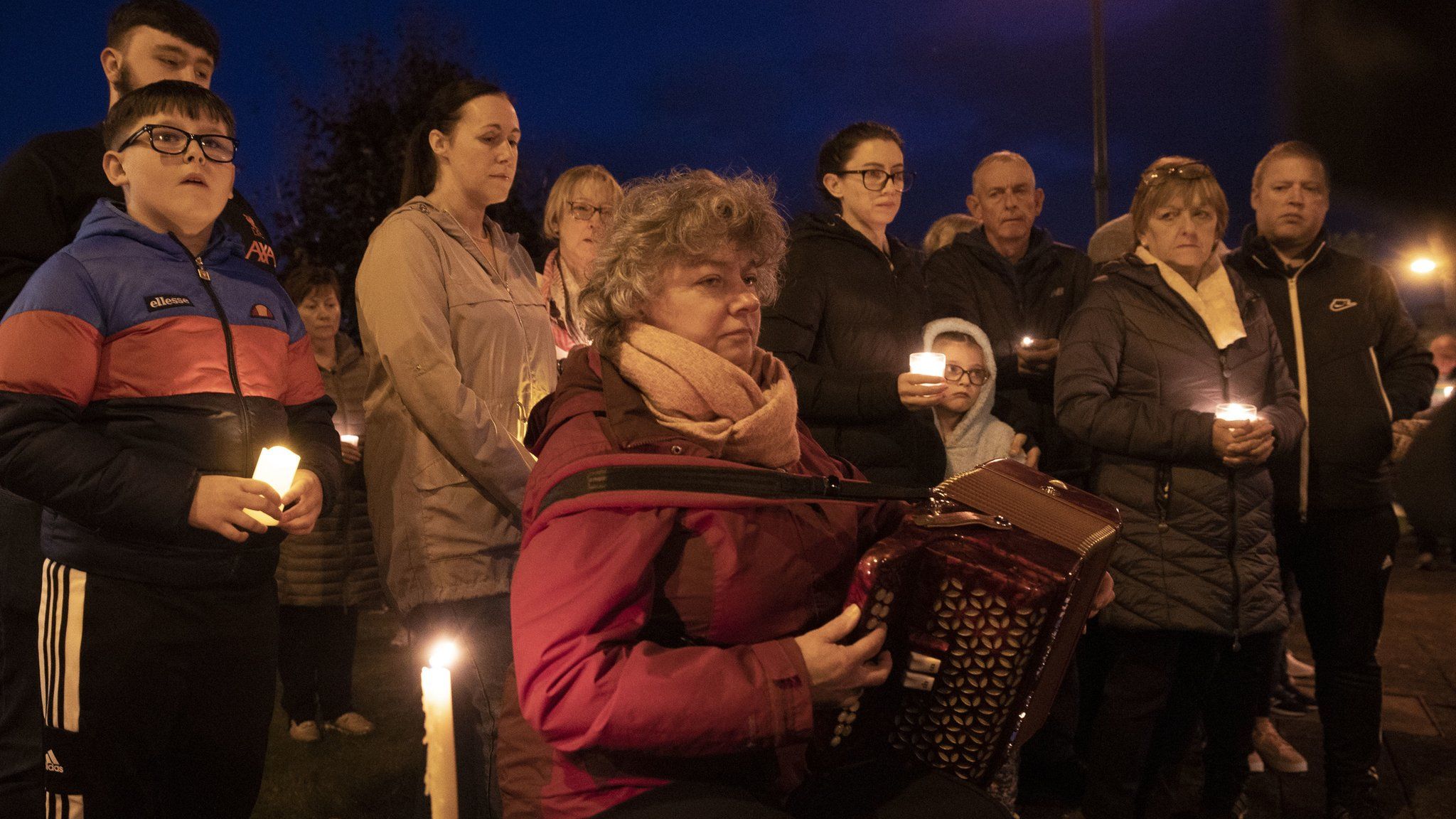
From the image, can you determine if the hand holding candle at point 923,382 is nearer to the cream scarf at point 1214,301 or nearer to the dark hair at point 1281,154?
the cream scarf at point 1214,301

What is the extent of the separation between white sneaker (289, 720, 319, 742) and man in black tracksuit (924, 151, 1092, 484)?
3.76 metres

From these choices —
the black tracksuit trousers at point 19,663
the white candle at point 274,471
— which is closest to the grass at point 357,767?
the black tracksuit trousers at point 19,663

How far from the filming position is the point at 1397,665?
6.28m

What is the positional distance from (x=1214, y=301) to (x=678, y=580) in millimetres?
2754

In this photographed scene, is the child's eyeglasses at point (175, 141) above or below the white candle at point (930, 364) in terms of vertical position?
above

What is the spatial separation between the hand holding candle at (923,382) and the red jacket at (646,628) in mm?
1329

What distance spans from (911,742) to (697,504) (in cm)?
77

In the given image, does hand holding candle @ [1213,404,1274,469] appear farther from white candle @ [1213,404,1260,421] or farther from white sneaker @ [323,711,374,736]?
white sneaker @ [323,711,374,736]

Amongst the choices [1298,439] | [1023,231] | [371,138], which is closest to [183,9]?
[1023,231]

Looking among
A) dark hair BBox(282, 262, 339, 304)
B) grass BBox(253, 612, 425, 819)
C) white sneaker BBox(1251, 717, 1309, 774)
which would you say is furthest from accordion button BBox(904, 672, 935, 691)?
dark hair BBox(282, 262, 339, 304)

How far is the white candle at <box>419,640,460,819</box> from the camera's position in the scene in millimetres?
2105

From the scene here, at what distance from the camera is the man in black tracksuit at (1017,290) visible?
456cm

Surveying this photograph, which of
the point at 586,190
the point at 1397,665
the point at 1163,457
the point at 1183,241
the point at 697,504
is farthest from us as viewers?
the point at 1397,665

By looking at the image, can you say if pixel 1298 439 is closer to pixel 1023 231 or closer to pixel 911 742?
pixel 1023 231
